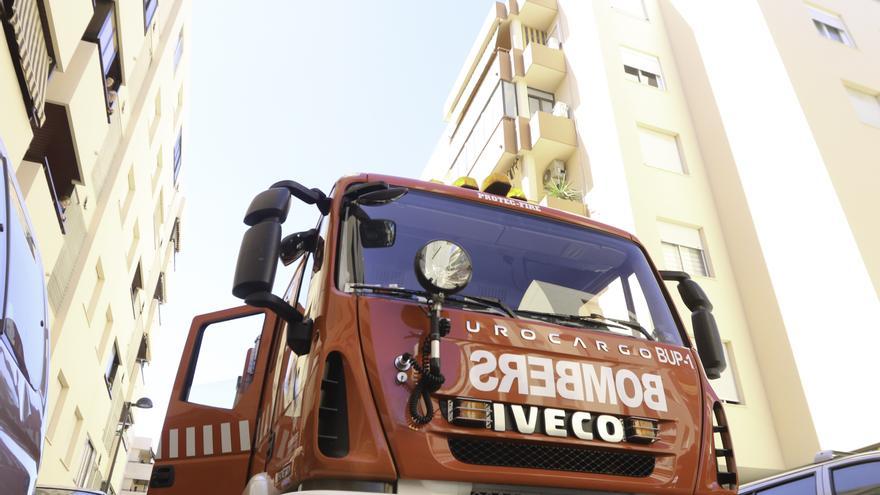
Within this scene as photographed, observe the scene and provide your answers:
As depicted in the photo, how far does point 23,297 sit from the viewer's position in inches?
89.0

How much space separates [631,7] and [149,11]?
1330 cm

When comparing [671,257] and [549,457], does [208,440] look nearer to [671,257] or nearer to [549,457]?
[549,457]

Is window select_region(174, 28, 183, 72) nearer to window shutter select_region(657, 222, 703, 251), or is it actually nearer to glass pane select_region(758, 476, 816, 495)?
window shutter select_region(657, 222, 703, 251)

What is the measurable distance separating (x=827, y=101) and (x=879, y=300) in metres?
5.21

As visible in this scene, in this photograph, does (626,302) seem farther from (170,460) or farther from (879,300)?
(879,300)

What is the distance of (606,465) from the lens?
2594mm

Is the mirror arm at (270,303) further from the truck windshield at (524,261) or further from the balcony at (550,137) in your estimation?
the balcony at (550,137)

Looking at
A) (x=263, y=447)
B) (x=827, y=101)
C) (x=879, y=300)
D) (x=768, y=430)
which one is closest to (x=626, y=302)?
(x=263, y=447)

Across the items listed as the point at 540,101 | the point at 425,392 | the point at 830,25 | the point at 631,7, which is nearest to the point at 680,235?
the point at 540,101

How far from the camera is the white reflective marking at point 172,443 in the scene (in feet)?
13.1

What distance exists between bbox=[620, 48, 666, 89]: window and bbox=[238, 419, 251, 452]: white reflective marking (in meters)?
15.2

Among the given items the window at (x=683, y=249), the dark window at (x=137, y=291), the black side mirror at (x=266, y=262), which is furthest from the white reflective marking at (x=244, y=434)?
the dark window at (x=137, y=291)

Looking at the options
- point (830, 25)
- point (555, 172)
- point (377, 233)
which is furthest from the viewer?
point (555, 172)

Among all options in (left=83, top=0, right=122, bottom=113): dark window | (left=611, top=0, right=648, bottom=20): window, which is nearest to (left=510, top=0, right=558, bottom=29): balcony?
(left=611, top=0, right=648, bottom=20): window
